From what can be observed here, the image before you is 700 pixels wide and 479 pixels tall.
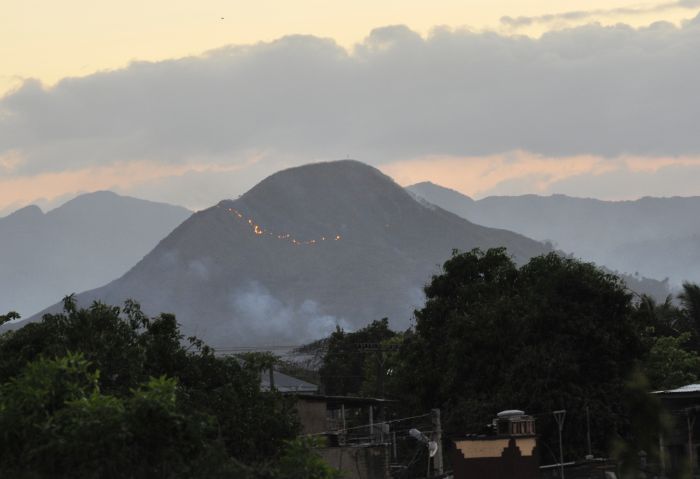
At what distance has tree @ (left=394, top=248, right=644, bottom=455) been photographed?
2766 inches

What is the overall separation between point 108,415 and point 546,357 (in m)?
41.8

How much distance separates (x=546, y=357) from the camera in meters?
71.1

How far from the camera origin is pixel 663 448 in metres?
41.4

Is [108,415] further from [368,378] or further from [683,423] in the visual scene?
[368,378]

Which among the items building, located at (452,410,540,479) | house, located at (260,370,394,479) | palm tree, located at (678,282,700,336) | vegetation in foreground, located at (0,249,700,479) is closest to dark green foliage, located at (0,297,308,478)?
vegetation in foreground, located at (0,249,700,479)

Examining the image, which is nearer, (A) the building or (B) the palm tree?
(A) the building

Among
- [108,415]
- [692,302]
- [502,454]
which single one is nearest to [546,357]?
[502,454]

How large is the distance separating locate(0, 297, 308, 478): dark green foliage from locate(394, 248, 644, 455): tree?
88.4ft

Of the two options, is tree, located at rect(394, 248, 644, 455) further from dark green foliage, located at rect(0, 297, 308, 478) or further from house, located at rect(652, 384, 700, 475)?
dark green foliage, located at rect(0, 297, 308, 478)

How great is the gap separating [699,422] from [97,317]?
1916 centimetres

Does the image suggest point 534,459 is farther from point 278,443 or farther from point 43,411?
point 43,411

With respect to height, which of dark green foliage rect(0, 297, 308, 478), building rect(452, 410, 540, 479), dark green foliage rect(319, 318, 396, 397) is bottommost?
building rect(452, 410, 540, 479)

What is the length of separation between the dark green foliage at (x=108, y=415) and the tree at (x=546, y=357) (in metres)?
27.0

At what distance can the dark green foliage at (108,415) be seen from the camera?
32344 mm
